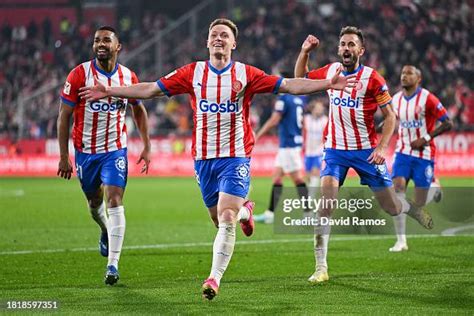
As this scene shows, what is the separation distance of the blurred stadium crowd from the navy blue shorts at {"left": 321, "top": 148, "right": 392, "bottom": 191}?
1971 cm

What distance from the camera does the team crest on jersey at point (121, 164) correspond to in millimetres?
9578

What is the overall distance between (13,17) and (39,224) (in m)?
22.6

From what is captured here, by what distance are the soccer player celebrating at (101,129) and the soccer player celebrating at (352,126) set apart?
1.98 meters

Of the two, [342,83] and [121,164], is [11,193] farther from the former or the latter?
[342,83]

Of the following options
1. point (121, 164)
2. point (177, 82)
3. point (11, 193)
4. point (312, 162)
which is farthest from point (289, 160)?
point (11, 193)

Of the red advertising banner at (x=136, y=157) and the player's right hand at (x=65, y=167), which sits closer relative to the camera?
the player's right hand at (x=65, y=167)

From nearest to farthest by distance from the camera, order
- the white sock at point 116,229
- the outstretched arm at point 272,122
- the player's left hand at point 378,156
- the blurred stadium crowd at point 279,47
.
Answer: the white sock at point 116,229
the player's left hand at point 378,156
the outstretched arm at point 272,122
the blurred stadium crowd at point 279,47

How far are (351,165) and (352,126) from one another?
0.42 m

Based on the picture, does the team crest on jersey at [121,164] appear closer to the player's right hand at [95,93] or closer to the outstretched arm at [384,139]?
the player's right hand at [95,93]

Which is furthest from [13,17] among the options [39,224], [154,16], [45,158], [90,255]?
[90,255]

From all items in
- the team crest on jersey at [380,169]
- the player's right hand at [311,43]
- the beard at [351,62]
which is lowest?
the team crest on jersey at [380,169]

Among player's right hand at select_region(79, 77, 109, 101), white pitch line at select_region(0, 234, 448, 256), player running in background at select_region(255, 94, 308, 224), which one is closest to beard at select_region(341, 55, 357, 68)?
player's right hand at select_region(79, 77, 109, 101)

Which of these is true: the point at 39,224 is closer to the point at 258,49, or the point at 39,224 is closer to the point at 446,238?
the point at 446,238

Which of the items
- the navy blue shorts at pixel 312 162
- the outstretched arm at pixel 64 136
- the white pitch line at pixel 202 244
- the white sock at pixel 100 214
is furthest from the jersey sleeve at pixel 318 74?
the navy blue shorts at pixel 312 162
